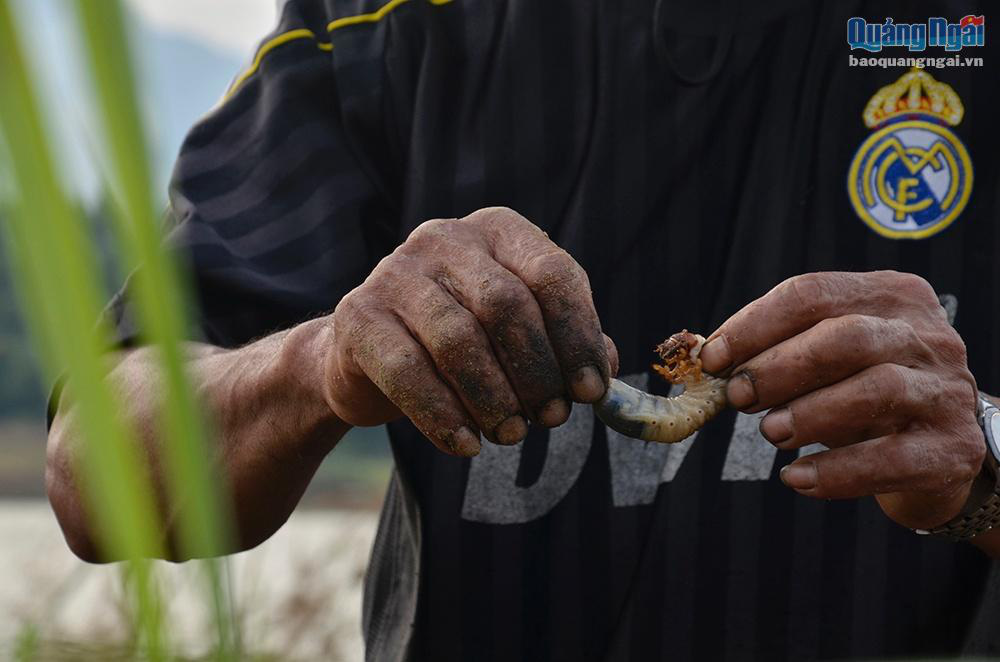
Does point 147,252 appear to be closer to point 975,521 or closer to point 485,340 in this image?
point 485,340

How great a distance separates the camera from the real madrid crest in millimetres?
1621

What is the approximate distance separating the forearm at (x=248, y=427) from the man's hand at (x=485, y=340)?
0.84 ft

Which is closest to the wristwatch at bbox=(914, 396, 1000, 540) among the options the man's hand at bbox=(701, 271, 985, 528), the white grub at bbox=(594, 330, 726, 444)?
the man's hand at bbox=(701, 271, 985, 528)

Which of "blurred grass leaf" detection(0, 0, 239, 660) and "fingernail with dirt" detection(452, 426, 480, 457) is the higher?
"blurred grass leaf" detection(0, 0, 239, 660)

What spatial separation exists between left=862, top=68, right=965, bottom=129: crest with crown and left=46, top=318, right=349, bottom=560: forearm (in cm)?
93

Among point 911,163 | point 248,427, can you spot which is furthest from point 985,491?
point 248,427

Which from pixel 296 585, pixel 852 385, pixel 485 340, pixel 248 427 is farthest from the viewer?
pixel 296 585

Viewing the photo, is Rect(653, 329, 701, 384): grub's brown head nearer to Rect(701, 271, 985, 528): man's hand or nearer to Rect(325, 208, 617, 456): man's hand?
Rect(701, 271, 985, 528): man's hand

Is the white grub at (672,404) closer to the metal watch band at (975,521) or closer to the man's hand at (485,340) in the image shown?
the man's hand at (485,340)

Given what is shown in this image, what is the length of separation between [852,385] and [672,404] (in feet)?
0.57

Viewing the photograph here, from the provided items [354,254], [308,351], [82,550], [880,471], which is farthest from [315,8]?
[880,471]

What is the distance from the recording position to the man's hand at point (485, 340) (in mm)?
916

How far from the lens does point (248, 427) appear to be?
4.44 ft

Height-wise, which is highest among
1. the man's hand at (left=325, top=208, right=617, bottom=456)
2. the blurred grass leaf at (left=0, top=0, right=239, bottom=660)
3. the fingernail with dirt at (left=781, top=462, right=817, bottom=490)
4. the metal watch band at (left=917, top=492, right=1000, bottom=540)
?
the blurred grass leaf at (left=0, top=0, right=239, bottom=660)
